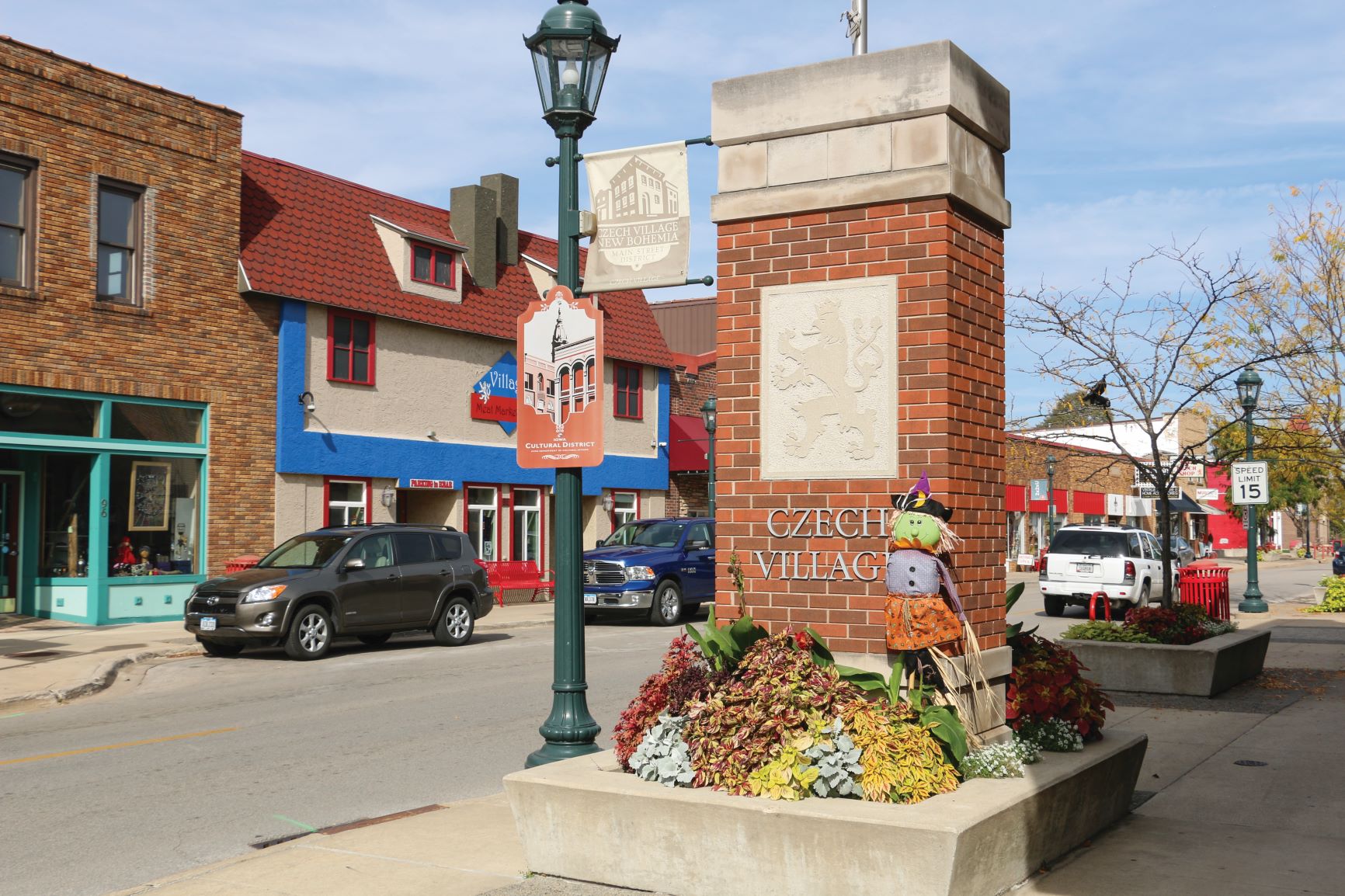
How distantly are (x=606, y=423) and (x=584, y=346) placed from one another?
939 inches

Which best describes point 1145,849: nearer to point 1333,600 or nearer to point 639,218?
point 639,218

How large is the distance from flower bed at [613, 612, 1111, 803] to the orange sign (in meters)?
1.66

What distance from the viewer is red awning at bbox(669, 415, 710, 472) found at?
34.2 m

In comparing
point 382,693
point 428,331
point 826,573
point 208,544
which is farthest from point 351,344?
point 826,573

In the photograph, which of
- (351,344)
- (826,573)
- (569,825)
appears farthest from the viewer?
(351,344)

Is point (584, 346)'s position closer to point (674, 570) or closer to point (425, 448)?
point (674, 570)

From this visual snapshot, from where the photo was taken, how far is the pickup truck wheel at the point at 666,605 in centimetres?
2188

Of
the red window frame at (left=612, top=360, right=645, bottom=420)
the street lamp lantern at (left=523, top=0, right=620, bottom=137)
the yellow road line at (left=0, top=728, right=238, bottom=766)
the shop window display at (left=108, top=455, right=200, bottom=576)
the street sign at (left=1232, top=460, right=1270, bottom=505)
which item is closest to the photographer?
the street lamp lantern at (left=523, top=0, right=620, bottom=137)

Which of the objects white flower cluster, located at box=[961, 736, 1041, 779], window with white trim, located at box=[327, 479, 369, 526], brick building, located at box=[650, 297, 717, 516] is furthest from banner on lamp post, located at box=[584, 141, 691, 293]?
brick building, located at box=[650, 297, 717, 516]

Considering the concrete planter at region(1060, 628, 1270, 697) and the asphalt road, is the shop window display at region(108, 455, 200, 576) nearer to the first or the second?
the asphalt road

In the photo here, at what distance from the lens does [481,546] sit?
94.2ft

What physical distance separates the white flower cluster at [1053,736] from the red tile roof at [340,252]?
18999 mm

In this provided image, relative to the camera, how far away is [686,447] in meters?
34.3

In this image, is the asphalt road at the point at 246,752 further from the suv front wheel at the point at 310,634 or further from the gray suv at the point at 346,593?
the gray suv at the point at 346,593
